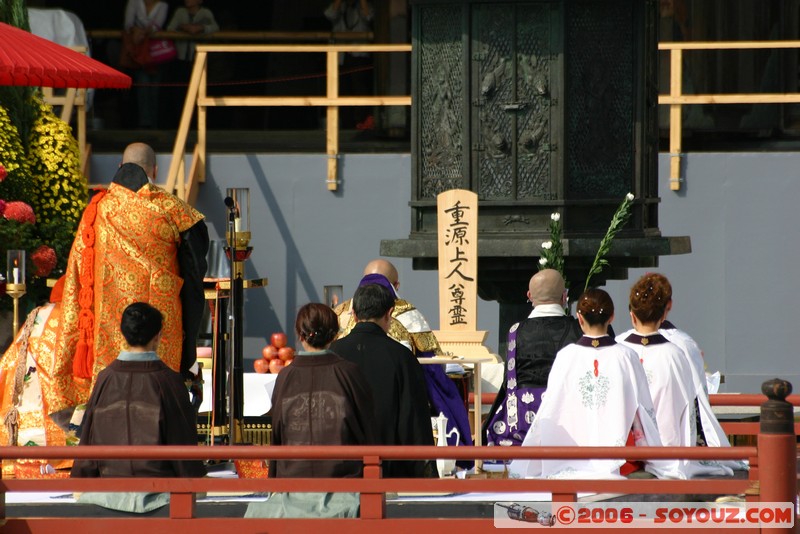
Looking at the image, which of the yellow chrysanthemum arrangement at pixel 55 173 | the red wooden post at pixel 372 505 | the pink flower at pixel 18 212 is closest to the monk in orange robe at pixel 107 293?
the red wooden post at pixel 372 505

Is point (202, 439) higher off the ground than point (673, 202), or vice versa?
point (673, 202)

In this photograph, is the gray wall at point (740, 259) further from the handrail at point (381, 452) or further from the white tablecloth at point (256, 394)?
the handrail at point (381, 452)

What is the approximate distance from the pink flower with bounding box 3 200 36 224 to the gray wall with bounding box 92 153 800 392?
192 cm

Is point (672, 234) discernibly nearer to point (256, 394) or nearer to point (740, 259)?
point (740, 259)

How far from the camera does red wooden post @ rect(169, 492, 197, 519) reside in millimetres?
6398

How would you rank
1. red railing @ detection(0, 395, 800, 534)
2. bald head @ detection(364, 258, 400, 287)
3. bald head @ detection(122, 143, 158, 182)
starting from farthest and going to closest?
bald head @ detection(364, 258, 400, 287) < bald head @ detection(122, 143, 158, 182) < red railing @ detection(0, 395, 800, 534)

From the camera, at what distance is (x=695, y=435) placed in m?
7.21

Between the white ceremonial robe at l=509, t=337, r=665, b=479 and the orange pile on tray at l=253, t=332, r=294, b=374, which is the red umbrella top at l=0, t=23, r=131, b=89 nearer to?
the orange pile on tray at l=253, t=332, r=294, b=374

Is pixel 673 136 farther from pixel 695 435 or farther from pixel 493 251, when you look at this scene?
pixel 695 435

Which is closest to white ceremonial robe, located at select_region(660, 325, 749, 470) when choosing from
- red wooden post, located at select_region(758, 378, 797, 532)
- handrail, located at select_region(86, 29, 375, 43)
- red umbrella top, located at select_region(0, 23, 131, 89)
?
red wooden post, located at select_region(758, 378, 797, 532)

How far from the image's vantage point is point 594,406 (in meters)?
6.88

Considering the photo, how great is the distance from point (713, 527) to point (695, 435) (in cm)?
90

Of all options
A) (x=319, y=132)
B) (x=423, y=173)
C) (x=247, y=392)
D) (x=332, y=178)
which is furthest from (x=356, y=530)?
(x=319, y=132)

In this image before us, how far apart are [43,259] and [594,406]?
17.0 feet
